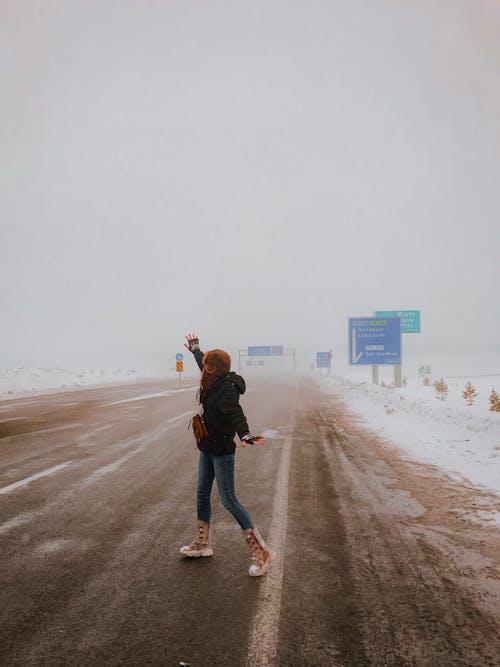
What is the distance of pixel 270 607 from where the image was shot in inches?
113

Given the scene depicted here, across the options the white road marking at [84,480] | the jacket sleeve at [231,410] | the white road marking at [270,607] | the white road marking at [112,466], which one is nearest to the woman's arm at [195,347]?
the jacket sleeve at [231,410]

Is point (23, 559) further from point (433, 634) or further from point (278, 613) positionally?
point (433, 634)

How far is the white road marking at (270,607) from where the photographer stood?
7.71ft

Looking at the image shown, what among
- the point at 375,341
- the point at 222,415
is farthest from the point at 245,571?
the point at 375,341

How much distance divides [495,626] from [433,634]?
1.63 ft

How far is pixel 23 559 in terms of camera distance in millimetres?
3592

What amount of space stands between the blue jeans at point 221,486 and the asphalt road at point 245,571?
0.44 meters

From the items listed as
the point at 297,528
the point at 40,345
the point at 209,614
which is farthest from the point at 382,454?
the point at 40,345

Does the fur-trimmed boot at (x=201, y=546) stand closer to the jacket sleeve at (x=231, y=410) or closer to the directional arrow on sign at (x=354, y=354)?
the jacket sleeve at (x=231, y=410)

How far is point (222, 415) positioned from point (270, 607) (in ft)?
5.07

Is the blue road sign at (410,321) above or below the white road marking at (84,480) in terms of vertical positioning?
above

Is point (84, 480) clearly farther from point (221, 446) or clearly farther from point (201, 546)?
point (221, 446)

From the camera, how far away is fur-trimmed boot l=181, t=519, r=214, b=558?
3695 mm

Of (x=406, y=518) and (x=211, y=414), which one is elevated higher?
(x=211, y=414)
